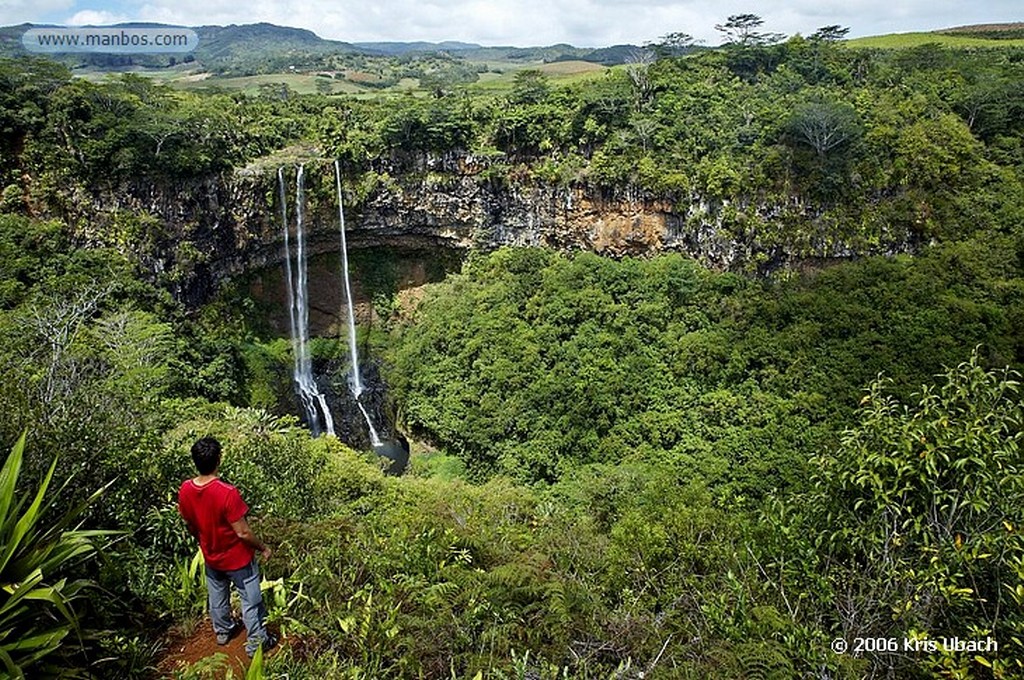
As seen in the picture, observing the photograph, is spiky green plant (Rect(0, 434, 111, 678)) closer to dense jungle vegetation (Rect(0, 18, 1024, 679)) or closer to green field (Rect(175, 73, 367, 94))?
dense jungle vegetation (Rect(0, 18, 1024, 679))

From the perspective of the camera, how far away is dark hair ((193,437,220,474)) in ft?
12.1

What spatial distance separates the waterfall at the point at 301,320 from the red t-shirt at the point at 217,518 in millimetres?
16923

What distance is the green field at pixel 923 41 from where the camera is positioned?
32.2 meters

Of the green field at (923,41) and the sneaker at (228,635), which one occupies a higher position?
the green field at (923,41)

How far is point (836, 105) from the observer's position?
19703 millimetres

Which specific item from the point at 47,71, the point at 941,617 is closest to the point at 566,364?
the point at 941,617

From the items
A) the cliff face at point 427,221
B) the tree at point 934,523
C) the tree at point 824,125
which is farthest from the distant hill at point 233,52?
the tree at point 934,523

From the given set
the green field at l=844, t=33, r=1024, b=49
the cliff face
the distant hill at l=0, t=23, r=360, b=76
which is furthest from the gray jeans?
the green field at l=844, t=33, r=1024, b=49

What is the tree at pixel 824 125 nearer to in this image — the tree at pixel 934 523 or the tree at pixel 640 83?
the tree at pixel 640 83

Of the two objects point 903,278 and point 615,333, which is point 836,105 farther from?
point 615,333

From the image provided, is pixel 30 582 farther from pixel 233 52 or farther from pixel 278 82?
pixel 233 52

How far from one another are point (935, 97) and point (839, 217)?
642 centimetres

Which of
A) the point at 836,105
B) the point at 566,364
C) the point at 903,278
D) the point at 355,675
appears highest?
the point at 836,105

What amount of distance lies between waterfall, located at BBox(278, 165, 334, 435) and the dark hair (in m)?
17.1
